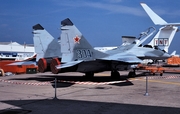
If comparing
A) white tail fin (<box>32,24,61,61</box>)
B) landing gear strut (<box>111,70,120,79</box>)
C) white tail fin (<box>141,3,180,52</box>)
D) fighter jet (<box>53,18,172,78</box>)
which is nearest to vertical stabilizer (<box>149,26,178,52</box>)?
white tail fin (<box>141,3,180,52</box>)

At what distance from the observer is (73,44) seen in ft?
46.4

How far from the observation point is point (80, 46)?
14227 millimetres

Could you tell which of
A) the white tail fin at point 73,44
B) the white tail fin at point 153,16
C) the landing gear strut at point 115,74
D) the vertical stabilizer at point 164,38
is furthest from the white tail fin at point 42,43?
the white tail fin at point 153,16

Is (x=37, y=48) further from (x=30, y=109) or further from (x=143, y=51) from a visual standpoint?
(x=30, y=109)

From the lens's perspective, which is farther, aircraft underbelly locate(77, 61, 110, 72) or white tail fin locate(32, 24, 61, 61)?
white tail fin locate(32, 24, 61, 61)

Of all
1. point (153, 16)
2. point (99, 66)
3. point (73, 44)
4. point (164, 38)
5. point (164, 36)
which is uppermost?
point (153, 16)

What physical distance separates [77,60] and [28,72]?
34.3 feet

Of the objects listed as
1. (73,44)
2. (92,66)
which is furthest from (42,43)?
(92,66)

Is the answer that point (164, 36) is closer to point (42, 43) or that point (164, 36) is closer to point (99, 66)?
point (99, 66)

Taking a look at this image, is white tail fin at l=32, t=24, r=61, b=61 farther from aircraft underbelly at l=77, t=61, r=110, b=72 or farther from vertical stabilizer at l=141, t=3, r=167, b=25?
vertical stabilizer at l=141, t=3, r=167, b=25

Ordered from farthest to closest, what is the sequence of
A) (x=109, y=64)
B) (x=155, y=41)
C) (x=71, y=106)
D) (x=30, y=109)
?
(x=155, y=41)
(x=109, y=64)
(x=71, y=106)
(x=30, y=109)

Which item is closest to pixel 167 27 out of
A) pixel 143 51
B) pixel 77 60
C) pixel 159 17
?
pixel 159 17

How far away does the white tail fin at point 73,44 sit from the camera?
13969 millimetres

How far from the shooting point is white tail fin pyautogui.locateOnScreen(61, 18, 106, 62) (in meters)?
14.0
